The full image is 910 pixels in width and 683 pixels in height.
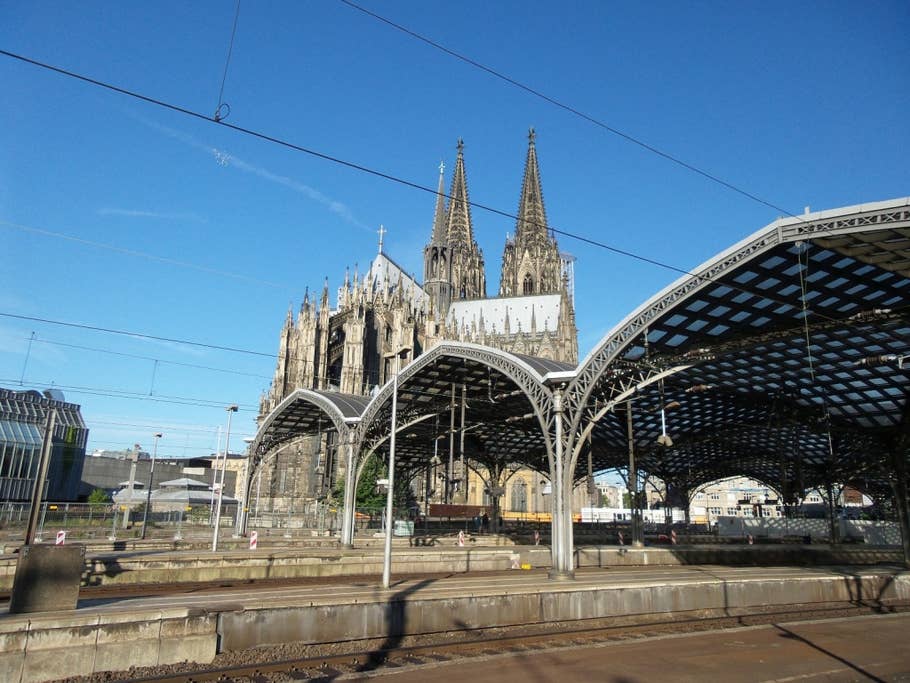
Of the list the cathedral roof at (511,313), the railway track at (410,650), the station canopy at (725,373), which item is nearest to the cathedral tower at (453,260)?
the cathedral roof at (511,313)

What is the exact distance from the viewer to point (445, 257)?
384 feet

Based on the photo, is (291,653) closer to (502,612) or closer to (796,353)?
(502,612)

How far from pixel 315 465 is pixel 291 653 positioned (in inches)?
2389

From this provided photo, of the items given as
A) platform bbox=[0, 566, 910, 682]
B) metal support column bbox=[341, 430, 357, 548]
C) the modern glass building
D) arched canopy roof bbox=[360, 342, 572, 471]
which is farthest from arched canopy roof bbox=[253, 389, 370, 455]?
the modern glass building

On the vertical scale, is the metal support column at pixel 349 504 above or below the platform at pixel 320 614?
above

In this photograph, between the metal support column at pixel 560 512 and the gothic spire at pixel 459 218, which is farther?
the gothic spire at pixel 459 218

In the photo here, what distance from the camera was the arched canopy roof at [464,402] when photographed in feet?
93.0

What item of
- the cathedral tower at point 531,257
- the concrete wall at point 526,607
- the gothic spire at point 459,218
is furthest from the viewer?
the gothic spire at point 459,218

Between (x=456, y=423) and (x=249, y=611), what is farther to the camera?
(x=456, y=423)

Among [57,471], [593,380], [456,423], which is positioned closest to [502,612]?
[593,380]

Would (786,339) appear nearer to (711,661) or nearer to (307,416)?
(711,661)

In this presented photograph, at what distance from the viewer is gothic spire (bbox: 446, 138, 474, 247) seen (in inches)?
4685

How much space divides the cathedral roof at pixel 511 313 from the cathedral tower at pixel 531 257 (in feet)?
21.7

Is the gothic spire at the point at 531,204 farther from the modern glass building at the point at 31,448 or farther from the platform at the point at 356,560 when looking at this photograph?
the platform at the point at 356,560
